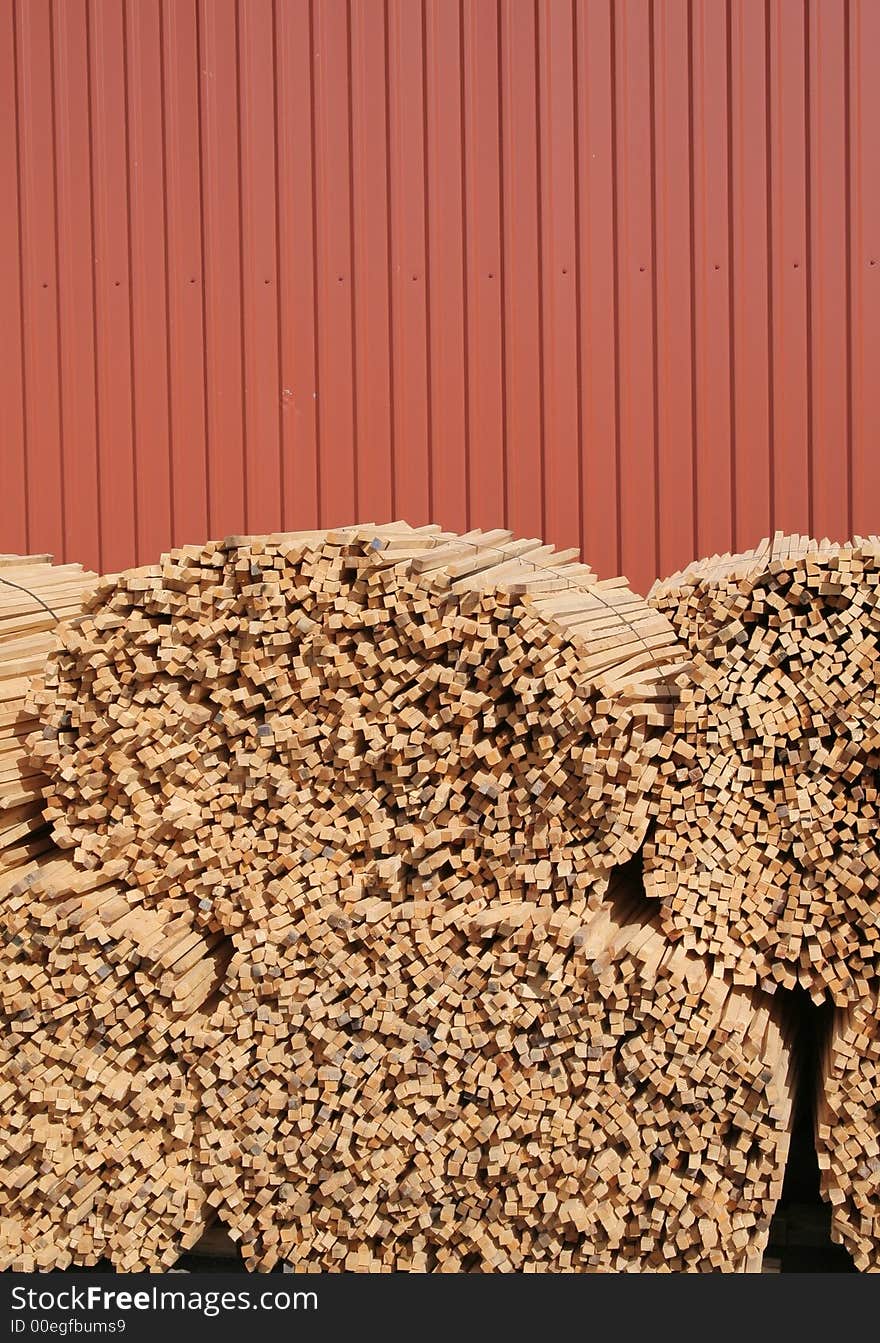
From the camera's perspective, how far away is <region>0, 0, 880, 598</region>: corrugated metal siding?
5.48 metres

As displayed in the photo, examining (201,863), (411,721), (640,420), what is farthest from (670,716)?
(640,420)

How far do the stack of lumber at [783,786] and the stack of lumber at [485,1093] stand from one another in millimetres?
203

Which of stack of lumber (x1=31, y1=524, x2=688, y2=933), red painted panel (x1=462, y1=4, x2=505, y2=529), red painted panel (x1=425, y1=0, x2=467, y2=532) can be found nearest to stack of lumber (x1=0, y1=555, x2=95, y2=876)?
stack of lumber (x1=31, y1=524, x2=688, y2=933)

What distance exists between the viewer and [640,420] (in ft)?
18.4

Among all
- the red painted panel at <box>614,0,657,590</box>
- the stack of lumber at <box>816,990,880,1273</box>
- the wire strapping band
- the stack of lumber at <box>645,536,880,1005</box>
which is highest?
the red painted panel at <box>614,0,657,590</box>

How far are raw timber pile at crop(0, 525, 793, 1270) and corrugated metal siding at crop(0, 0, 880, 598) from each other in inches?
88.7

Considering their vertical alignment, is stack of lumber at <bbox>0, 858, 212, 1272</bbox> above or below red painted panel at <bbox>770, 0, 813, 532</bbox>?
below

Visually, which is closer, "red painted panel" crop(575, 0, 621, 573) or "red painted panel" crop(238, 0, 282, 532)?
"red painted panel" crop(575, 0, 621, 573)

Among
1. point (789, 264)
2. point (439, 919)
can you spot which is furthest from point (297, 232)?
point (439, 919)

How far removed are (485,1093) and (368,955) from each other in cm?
53

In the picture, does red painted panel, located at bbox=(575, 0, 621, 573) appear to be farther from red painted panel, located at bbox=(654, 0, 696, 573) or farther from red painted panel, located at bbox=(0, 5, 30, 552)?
red painted panel, located at bbox=(0, 5, 30, 552)

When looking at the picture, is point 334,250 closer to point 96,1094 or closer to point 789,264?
point 789,264

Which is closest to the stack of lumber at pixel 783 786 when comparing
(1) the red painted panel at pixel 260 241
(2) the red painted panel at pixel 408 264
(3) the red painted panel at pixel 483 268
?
(3) the red painted panel at pixel 483 268

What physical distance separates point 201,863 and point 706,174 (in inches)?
168
